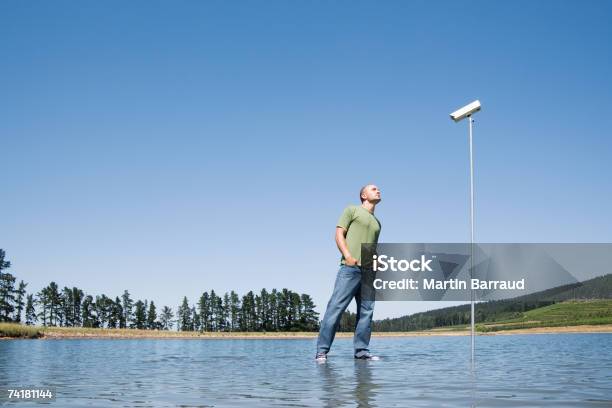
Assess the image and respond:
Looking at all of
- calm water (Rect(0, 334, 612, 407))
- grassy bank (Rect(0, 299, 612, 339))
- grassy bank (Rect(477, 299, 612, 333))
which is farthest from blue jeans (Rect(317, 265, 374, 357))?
grassy bank (Rect(477, 299, 612, 333))

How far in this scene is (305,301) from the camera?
476 feet

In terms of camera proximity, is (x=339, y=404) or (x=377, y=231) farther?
(x=377, y=231)

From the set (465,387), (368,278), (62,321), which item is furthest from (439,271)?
(62,321)

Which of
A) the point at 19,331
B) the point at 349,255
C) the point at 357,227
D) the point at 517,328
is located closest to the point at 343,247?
the point at 349,255

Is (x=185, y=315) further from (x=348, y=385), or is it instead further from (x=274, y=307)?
(x=348, y=385)

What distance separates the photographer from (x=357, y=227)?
1203 centimetres

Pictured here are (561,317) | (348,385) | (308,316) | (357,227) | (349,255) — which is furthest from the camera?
(308,316)

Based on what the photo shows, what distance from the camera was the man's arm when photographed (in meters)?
11.9

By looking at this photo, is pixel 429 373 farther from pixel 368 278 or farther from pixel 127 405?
pixel 127 405

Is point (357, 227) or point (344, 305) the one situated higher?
point (357, 227)

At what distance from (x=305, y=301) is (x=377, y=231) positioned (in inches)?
5298

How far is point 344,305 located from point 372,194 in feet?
7.34

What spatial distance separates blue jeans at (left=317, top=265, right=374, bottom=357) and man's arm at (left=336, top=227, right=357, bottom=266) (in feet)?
0.56

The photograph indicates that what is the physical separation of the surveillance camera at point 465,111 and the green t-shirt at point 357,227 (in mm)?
2584
